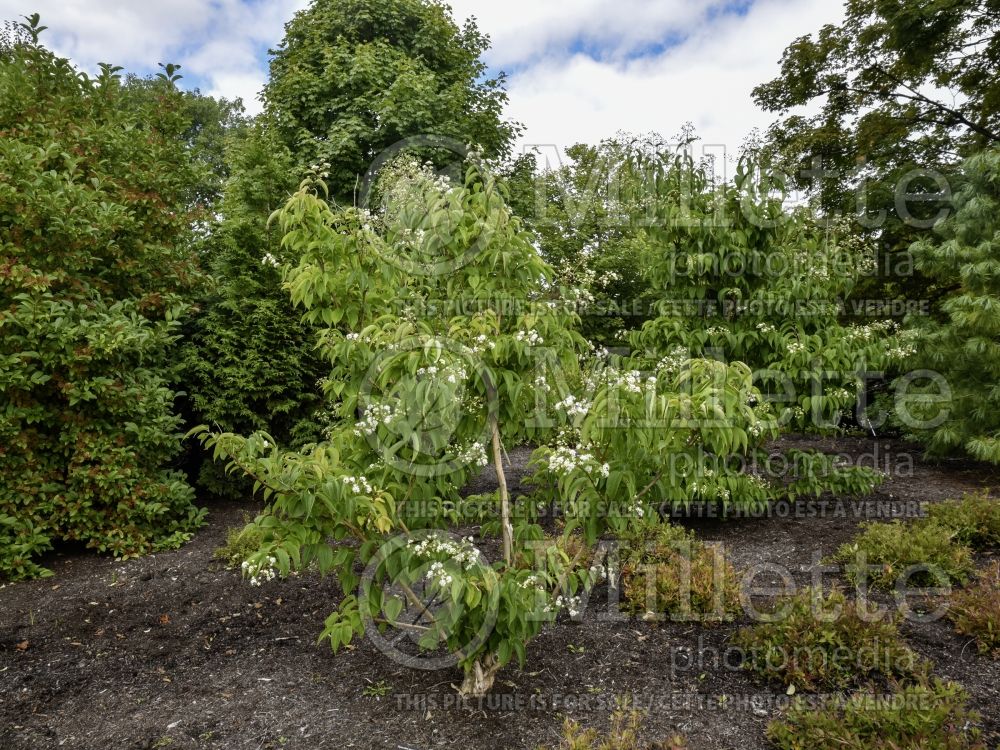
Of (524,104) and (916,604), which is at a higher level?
(524,104)

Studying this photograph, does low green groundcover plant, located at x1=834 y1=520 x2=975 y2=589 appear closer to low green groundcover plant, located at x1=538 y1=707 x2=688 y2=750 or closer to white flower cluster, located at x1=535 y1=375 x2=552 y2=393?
low green groundcover plant, located at x1=538 y1=707 x2=688 y2=750

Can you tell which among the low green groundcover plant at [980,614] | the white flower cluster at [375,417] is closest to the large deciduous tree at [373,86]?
the white flower cluster at [375,417]

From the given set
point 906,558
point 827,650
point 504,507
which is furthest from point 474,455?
point 906,558

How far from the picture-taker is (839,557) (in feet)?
15.1

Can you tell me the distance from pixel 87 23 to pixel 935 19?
10.5 meters

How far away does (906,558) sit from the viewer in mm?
4297

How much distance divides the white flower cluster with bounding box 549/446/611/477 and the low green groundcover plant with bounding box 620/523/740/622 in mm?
1217

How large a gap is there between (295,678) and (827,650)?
108 inches

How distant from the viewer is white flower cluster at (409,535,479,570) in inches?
105

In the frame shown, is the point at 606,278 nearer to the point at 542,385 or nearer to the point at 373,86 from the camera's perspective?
the point at 542,385

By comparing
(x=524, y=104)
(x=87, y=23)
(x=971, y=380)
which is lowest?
(x=971, y=380)

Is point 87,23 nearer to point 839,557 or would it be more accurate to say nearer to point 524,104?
point 524,104

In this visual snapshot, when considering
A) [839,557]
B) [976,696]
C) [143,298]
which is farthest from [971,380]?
[143,298]

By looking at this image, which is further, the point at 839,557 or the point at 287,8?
the point at 287,8
